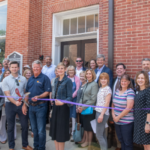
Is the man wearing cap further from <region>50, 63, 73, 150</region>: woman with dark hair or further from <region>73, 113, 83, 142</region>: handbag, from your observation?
<region>73, 113, 83, 142</region>: handbag

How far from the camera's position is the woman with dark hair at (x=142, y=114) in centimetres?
278

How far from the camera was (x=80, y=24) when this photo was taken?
20.3ft

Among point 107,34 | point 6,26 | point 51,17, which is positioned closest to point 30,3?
point 51,17

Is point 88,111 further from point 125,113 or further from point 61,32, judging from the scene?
point 61,32

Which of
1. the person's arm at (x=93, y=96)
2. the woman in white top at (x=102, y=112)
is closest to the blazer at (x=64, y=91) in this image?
the person's arm at (x=93, y=96)

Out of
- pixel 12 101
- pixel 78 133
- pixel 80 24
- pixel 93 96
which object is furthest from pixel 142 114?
pixel 80 24

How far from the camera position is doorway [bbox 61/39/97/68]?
6020mm

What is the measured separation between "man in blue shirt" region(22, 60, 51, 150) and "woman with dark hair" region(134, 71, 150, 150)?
72.2 inches

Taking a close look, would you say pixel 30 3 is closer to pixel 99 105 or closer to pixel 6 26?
pixel 6 26

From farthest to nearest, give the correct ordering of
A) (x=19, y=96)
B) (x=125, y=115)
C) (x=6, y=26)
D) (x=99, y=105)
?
(x=6, y=26)
(x=19, y=96)
(x=99, y=105)
(x=125, y=115)

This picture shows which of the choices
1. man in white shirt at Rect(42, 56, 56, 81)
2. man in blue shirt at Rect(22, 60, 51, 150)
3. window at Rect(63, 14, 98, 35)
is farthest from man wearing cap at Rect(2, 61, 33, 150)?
window at Rect(63, 14, 98, 35)

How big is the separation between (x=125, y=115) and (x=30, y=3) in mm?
5338

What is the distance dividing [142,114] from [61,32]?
4780 millimetres

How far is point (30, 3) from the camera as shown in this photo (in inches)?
243
